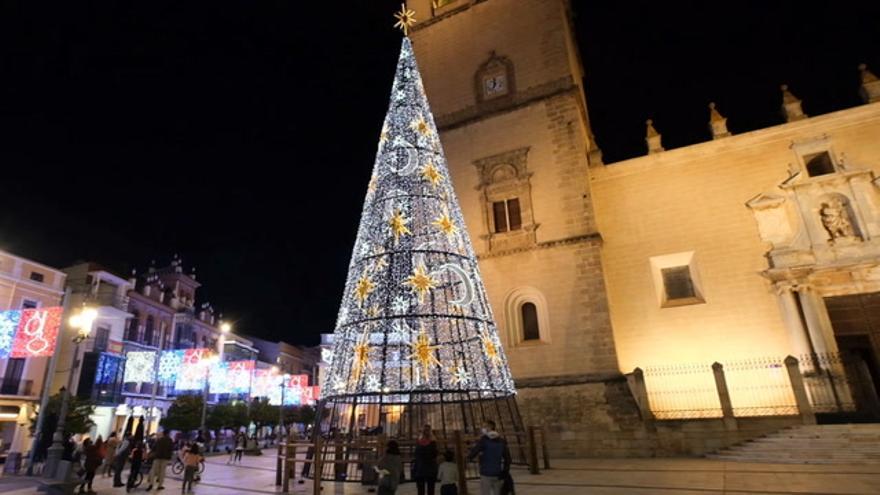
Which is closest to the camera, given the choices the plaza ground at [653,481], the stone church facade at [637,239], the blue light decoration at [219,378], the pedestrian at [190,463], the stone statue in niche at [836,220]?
the plaza ground at [653,481]

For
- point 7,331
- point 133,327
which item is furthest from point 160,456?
point 133,327

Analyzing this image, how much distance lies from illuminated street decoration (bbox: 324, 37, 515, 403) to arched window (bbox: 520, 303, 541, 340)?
724cm

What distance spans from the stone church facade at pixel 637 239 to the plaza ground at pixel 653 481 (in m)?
2.61

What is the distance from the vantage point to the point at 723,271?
16625mm

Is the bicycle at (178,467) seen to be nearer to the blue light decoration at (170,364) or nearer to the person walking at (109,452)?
the person walking at (109,452)

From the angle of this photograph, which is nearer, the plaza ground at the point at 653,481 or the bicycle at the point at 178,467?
the plaza ground at the point at 653,481

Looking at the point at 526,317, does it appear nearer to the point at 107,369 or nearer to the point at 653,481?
the point at 653,481

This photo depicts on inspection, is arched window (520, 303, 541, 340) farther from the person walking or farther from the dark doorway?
the person walking

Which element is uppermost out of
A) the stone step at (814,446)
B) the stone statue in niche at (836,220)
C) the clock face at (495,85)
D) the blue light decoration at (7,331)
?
the clock face at (495,85)

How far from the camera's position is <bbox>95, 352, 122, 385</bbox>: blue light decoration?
27844mm

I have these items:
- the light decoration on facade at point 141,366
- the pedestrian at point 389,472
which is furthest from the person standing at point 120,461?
the light decoration on facade at point 141,366

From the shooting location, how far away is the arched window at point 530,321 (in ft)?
56.4

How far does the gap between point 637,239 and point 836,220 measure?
19.8 ft

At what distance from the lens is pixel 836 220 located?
1576cm
